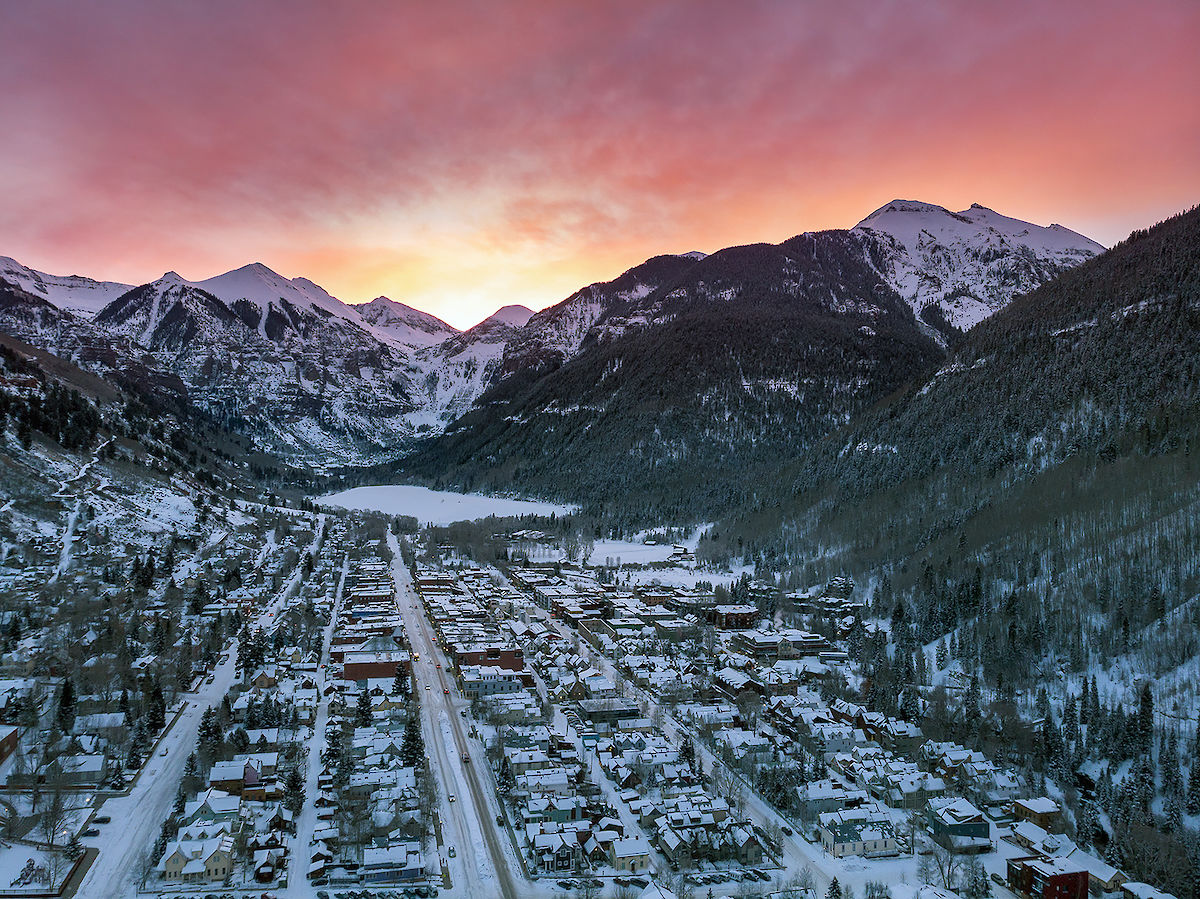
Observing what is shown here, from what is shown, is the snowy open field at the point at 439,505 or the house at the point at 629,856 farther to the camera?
the snowy open field at the point at 439,505

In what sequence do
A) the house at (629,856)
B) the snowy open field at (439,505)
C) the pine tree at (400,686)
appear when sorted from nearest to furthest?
the house at (629,856)
the pine tree at (400,686)
the snowy open field at (439,505)

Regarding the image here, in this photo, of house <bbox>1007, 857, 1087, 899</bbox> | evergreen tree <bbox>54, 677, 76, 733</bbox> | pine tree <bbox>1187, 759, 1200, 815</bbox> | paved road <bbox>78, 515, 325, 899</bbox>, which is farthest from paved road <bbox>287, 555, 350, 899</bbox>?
pine tree <bbox>1187, 759, 1200, 815</bbox>

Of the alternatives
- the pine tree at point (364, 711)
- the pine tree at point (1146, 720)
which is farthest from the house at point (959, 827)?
the pine tree at point (364, 711)

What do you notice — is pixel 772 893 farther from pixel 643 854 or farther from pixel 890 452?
pixel 890 452

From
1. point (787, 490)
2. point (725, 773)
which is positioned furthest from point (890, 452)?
point (725, 773)

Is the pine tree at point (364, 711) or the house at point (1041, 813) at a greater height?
the pine tree at point (364, 711)

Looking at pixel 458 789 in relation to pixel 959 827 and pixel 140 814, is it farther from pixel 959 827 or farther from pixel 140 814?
pixel 959 827

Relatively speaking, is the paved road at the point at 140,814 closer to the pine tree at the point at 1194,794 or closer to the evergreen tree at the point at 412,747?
the evergreen tree at the point at 412,747
